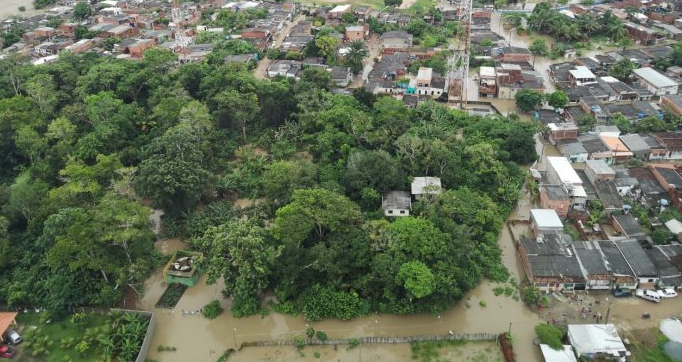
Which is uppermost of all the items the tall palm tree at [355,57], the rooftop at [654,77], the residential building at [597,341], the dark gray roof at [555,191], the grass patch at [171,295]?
the tall palm tree at [355,57]

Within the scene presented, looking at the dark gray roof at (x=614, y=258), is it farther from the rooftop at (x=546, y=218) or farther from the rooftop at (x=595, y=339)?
the rooftop at (x=595, y=339)

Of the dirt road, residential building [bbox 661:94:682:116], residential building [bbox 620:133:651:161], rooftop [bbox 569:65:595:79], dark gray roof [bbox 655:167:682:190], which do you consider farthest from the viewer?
the dirt road

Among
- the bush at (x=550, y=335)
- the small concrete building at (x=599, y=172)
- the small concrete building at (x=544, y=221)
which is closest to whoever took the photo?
the bush at (x=550, y=335)

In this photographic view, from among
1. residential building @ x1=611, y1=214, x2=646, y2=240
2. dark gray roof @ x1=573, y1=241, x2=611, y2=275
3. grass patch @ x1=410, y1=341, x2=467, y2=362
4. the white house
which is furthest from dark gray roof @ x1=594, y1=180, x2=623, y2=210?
the white house

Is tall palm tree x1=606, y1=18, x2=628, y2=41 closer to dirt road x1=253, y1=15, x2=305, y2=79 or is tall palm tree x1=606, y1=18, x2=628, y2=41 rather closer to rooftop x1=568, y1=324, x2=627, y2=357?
dirt road x1=253, y1=15, x2=305, y2=79

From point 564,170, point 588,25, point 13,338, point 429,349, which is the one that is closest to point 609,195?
point 564,170

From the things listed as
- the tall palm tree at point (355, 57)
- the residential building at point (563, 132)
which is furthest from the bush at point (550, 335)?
the tall palm tree at point (355, 57)

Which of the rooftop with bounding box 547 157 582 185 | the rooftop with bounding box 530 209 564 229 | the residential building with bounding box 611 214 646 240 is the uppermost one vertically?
the rooftop with bounding box 547 157 582 185
